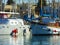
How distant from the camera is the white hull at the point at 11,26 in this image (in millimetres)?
37812

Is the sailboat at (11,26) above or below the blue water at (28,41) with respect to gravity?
above

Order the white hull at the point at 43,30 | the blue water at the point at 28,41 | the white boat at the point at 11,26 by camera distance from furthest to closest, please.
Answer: the white hull at the point at 43,30, the white boat at the point at 11,26, the blue water at the point at 28,41

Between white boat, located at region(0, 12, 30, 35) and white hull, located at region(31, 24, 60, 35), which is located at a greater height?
white boat, located at region(0, 12, 30, 35)

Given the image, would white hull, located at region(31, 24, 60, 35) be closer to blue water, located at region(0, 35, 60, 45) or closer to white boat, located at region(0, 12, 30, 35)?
white boat, located at region(0, 12, 30, 35)

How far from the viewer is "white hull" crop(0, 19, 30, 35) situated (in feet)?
124

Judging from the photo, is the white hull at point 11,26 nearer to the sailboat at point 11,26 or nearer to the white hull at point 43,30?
the sailboat at point 11,26

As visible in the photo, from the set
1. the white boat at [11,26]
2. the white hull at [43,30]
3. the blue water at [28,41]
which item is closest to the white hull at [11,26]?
the white boat at [11,26]

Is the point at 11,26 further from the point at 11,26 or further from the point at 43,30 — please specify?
the point at 43,30

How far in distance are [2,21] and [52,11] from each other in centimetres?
2440

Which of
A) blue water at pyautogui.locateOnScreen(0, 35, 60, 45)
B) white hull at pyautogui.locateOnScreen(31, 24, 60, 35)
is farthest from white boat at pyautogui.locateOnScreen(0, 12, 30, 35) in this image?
blue water at pyautogui.locateOnScreen(0, 35, 60, 45)

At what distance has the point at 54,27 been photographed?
4044cm

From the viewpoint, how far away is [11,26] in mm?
Answer: 37875

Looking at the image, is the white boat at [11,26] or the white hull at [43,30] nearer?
the white boat at [11,26]

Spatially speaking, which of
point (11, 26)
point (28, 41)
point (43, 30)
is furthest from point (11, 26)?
point (28, 41)
